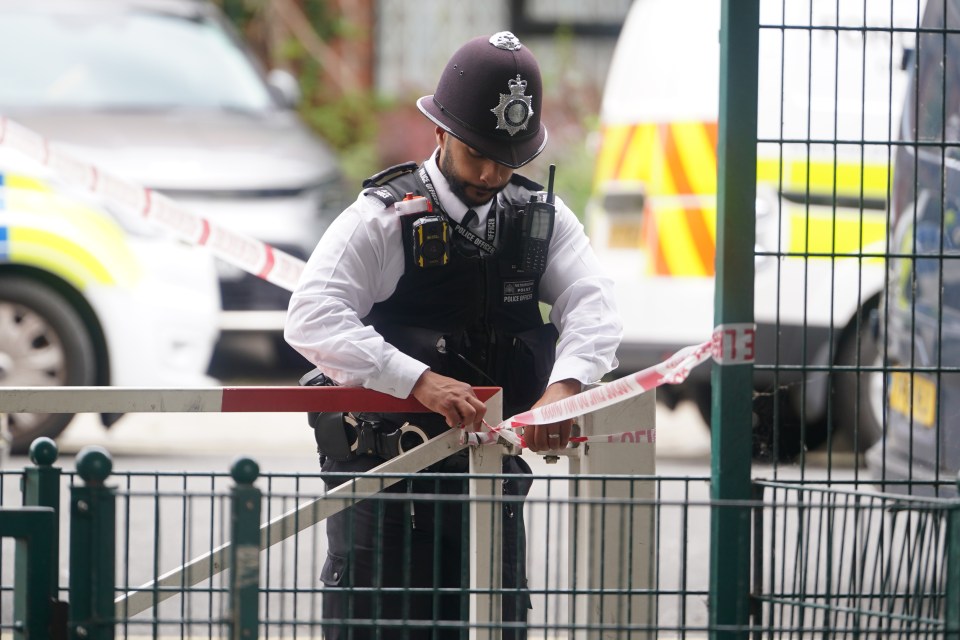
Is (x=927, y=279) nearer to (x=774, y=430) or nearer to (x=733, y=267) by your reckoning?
(x=774, y=430)

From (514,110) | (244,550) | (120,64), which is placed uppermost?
(120,64)

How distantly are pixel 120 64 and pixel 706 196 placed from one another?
10.8 feet

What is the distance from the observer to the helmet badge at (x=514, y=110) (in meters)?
3.12

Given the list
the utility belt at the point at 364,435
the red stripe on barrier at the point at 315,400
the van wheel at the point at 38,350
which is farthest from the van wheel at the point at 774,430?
the van wheel at the point at 38,350

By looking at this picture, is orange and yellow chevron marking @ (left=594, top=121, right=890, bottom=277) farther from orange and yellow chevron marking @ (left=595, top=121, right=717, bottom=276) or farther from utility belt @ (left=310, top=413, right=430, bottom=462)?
utility belt @ (left=310, top=413, right=430, bottom=462)

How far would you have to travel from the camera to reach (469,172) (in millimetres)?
3205

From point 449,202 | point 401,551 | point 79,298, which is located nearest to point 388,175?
point 449,202

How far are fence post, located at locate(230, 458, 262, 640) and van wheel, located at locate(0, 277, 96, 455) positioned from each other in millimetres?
4811

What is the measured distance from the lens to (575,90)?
44.4 feet

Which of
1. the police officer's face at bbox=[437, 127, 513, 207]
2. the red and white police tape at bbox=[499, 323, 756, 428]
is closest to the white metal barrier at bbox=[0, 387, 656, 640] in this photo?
the red and white police tape at bbox=[499, 323, 756, 428]

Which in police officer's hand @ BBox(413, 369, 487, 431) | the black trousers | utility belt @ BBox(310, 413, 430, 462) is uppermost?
police officer's hand @ BBox(413, 369, 487, 431)

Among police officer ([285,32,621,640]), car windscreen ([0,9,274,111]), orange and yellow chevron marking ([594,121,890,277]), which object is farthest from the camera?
car windscreen ([0,9,274,111])

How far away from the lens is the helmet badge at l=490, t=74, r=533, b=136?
3121 millimetres

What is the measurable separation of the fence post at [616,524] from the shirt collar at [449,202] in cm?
52
